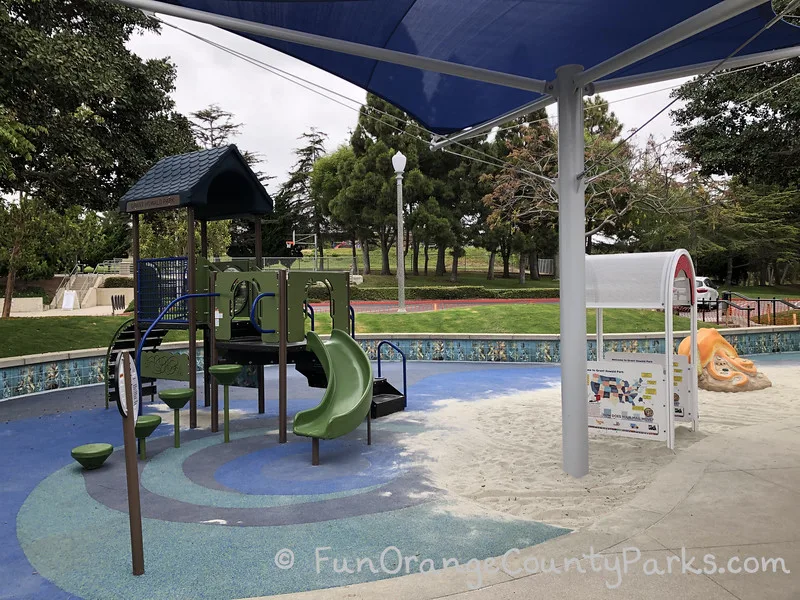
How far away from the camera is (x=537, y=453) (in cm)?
715

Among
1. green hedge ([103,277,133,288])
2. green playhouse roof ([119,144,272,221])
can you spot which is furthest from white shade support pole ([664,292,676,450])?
green hedge ([103,277,133,288])

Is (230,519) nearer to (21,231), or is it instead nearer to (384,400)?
(384,400)

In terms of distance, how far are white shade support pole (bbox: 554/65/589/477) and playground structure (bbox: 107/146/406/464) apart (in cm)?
254

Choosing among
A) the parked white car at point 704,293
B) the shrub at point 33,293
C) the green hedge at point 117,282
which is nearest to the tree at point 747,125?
the parked white car at point 704,293

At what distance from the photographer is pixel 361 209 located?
45562 millimetres

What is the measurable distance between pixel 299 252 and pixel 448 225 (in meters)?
19.1

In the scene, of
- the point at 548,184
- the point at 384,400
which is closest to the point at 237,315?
the point at 384,400

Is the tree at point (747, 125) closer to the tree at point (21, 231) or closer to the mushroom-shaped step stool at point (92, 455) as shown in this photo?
the mushroom-shaped step stool at point (92, 455)

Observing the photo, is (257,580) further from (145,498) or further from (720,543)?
(720,543)

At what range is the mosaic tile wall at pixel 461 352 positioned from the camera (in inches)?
477

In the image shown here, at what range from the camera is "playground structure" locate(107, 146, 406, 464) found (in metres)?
7.80

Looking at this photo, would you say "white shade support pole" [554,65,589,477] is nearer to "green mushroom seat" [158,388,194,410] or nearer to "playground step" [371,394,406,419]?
"playground step" [371,394,406,419]

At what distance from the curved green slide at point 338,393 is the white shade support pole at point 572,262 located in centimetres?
253

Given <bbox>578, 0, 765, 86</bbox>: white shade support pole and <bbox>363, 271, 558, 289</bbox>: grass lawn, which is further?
<bbox>363, 271, 558, 289</bbox>: grass lawn
